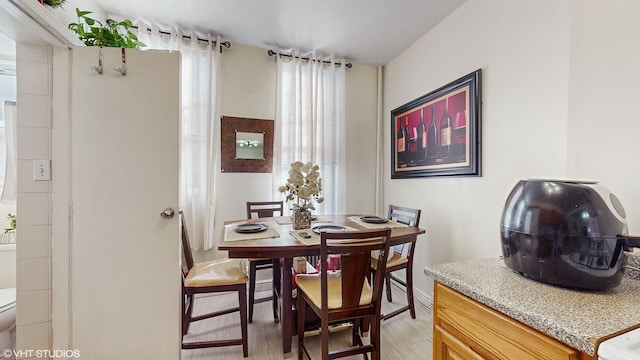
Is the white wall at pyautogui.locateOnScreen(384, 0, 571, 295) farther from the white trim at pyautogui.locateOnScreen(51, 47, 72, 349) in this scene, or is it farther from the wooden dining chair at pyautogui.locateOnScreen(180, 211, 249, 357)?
the white trim at pyautogui.locateOnScreen(51, 47, 72, 349)

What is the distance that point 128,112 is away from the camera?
1596mm

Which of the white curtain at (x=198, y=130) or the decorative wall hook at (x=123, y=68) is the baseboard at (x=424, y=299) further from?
the decorative wall hook at (x=123, y=68)

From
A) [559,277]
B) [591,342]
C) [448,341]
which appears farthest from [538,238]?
[448,341]

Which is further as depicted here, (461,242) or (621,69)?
(461,242)

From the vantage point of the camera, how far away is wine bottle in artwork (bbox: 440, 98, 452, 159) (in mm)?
2262

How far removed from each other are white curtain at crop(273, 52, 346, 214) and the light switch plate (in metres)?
1.76

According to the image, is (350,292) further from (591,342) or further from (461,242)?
(461,242)

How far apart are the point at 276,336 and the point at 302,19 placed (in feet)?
9.05

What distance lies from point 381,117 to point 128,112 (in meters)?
2.70

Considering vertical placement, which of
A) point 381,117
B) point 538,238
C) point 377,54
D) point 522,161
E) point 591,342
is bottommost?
point 591,342

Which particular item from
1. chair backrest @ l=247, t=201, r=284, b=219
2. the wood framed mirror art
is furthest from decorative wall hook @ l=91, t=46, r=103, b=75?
chair backrest @ l=247, t=201, r=284, b=219

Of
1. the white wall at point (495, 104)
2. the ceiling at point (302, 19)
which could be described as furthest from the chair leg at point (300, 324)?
the ceiling at point (302, 19)

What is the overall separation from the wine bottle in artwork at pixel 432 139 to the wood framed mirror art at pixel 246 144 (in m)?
1.69

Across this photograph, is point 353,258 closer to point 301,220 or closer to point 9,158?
point 301,220
